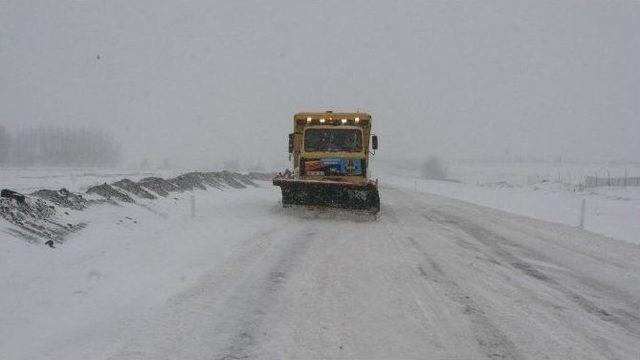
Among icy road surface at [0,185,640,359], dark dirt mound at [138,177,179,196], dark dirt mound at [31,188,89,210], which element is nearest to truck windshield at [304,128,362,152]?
icy road surface at [0,185,640,359]

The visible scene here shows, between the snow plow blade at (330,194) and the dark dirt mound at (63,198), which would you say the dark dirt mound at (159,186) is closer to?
the dark dirt mound at (63,198)

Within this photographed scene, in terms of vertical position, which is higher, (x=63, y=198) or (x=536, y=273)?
(x=63, y=198)

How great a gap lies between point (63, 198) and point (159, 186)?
8115 mm

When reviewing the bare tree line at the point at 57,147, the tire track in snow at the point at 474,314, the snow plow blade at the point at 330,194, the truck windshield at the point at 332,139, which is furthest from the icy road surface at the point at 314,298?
the bare tree line at the point at 57,147

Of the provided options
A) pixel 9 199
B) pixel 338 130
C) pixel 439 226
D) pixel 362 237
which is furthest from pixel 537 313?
pixel 338 130

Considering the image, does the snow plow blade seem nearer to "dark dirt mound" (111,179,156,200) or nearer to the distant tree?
"dark dirt mound" (111,179,156,200)

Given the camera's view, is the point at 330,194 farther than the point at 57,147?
No

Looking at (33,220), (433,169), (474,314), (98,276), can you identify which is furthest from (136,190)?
(433,169)

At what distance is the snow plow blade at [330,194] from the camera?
14691mm

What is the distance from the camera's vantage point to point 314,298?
233 inches

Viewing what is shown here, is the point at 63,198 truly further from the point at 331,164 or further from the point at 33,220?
the point at 331,164

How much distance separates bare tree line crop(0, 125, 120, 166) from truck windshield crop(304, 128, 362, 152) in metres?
103

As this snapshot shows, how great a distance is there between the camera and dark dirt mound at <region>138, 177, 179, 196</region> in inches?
766

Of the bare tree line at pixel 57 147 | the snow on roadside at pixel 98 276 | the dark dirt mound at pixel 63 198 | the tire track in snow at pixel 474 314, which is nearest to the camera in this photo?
the tire track in snow at pixel 474 314
